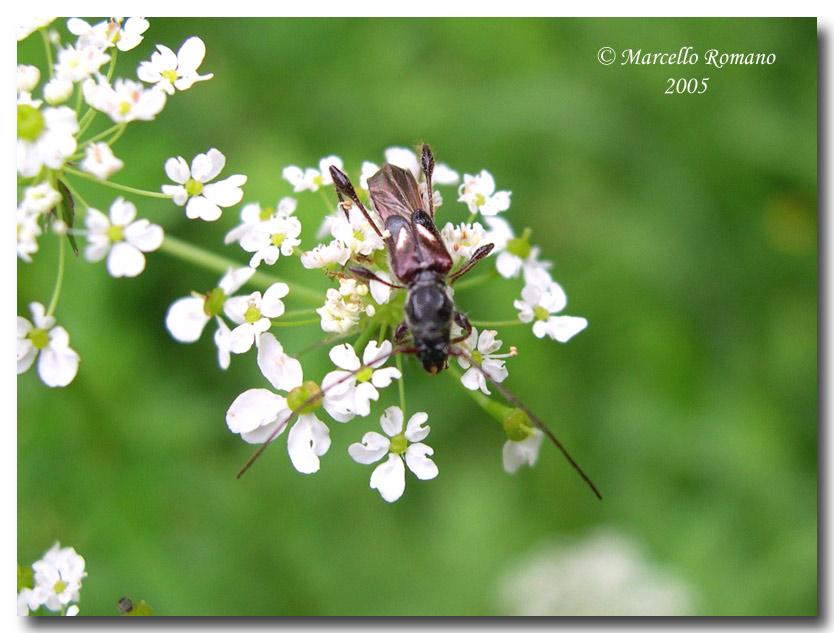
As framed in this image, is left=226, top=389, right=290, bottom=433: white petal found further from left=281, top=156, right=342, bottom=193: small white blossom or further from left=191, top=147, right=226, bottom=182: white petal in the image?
left=281, top=156, right=342, bottom=193: small white blossom

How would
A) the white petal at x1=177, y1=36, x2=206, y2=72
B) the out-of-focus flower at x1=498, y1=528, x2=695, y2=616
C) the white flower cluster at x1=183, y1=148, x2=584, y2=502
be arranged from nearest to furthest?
the white flower cluster at x1=183, y1=148, x2=584, y2=502
the white petal at x1=177, y1=36, x2=206, y2=72
the out-of-focus flower at x1=498, y1=528, x2=695, y2=616

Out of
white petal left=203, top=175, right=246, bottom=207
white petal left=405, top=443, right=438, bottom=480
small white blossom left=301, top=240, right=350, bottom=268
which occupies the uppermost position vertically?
white petal left=203, top=175, right=246, bottom=207

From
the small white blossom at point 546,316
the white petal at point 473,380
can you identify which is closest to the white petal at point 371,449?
the white petal at point 473,380

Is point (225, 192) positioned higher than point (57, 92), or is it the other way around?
point (57, 92)

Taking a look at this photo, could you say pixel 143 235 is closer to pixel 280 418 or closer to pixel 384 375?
pixel 280 418

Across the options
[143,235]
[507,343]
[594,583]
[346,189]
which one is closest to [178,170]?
[143,235]

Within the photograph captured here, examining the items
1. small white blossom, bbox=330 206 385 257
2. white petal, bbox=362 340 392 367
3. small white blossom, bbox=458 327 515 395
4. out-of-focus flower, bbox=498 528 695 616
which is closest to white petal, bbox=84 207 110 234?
small white blossom, bbox=330 206 385 257

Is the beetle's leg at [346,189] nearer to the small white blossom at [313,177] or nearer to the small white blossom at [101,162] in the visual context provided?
the small white blossom at [313,177]
